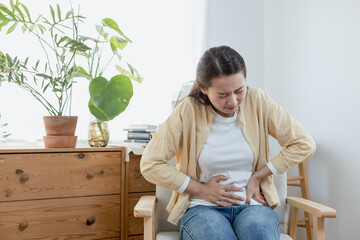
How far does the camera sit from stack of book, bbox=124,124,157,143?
82.6 inches

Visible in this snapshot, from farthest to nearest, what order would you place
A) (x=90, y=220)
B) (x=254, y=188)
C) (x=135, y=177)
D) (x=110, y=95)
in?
(x=135, y=177) < (x=90, y=220) < (x=110, y=95) < (x=254, y=188)

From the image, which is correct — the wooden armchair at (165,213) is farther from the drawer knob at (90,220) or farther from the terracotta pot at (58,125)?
the terracotta pot at (58,125)

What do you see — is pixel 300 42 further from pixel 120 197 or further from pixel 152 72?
pixel 120 197

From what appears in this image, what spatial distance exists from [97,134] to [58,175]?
12.6 inches

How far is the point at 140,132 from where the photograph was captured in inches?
83.4

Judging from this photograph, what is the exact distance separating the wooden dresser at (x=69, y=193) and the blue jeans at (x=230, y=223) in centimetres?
62

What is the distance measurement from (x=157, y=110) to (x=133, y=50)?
43 cm

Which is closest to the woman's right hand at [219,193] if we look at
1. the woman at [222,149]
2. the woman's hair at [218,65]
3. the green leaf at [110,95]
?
A: the woman at [222,149]

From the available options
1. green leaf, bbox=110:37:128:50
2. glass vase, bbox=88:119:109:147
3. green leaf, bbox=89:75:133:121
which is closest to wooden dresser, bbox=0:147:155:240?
glass vase, bbox=88:119:109:147

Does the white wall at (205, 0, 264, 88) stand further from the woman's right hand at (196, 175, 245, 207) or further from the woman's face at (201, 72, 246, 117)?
the woman's right hand at (196, 175, 245, 207)

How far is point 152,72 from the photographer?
2.42 metres

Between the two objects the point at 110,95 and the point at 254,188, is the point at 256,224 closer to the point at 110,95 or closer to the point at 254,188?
the point at 254,188

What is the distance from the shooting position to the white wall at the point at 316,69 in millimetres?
1914

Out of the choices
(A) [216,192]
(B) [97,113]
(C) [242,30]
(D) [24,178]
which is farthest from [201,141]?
(C) [242,30]
